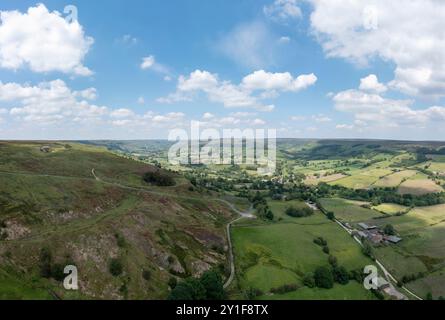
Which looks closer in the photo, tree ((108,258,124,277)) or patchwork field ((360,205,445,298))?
tree ((108,258,124,277))

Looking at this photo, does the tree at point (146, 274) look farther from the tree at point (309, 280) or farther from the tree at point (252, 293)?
the tree at point (309, 280)

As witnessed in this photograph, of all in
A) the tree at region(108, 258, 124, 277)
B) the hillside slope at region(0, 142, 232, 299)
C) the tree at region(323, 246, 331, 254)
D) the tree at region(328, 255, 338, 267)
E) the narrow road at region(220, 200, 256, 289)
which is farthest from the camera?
the tree at region(323, 246, 331, 254)

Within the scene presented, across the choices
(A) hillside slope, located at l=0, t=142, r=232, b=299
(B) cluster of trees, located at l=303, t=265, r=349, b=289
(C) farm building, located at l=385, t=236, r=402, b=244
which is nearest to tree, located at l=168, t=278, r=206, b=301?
(A) hillside slope, located at l=0, t=142, r=232, b=299

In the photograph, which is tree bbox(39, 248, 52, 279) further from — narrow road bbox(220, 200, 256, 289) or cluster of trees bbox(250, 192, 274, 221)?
cluster of trees bbox(250, 192, 274, 221)

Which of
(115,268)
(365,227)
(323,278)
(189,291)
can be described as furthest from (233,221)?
(115,268)

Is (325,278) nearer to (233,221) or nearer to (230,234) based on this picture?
(230,234)

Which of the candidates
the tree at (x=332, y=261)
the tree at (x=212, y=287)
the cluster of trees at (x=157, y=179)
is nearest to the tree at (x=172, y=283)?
the tree at (x=212, y=287)
